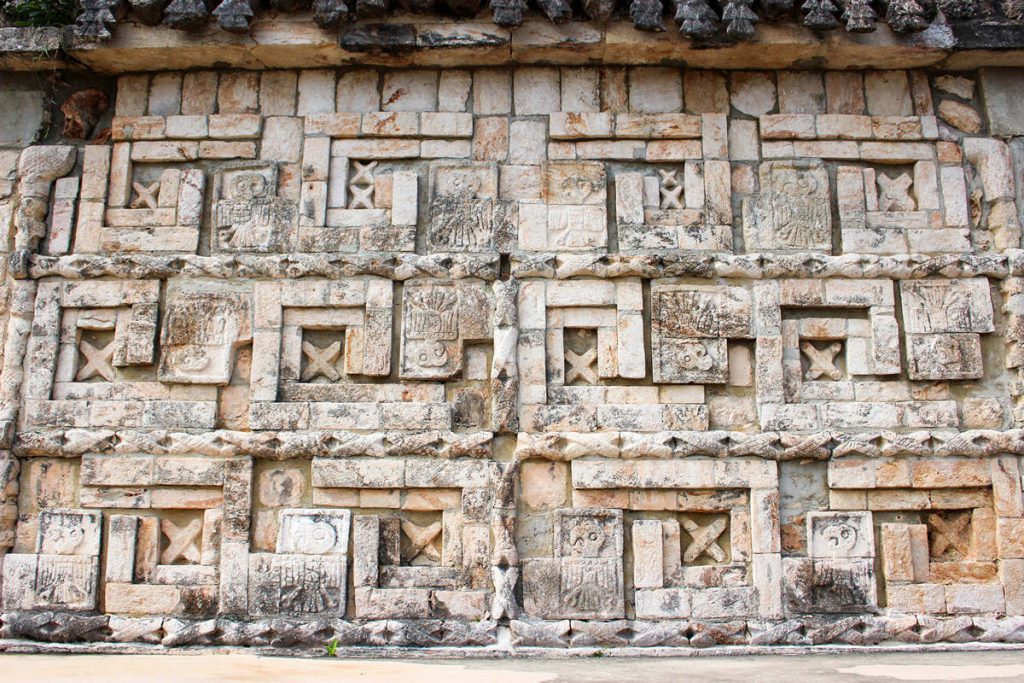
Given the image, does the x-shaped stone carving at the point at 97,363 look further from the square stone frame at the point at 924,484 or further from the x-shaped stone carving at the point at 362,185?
the square stone frame at the point at 924,484

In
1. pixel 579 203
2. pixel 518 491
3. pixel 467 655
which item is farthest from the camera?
pixel 579 203

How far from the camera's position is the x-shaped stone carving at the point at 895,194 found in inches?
245

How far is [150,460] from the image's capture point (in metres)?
5.76

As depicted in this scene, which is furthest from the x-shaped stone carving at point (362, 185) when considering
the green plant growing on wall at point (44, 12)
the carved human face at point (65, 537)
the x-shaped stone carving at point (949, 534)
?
the x-shaped stone carving at point (949, 534)

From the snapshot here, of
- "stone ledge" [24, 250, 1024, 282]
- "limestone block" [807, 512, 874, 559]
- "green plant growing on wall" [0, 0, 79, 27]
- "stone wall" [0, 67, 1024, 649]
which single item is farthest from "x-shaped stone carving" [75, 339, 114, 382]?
"limestone block" [807, 512, 874, 559]

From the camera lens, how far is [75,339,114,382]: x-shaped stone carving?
6020 millimetres

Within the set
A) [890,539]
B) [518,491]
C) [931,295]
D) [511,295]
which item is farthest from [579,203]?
[890,539]

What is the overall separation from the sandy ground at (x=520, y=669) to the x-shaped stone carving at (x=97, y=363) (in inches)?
68.3

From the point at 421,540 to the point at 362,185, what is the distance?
7.88 feet

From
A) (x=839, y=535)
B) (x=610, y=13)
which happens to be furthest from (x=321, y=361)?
(x=839, y=535)

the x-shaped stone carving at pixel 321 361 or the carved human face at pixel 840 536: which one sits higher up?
the x-shaped stone carving at pixel 321 361

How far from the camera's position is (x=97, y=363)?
6039mm

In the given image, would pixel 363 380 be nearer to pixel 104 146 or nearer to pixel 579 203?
pixel 579 203

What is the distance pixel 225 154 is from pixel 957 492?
5.25m
